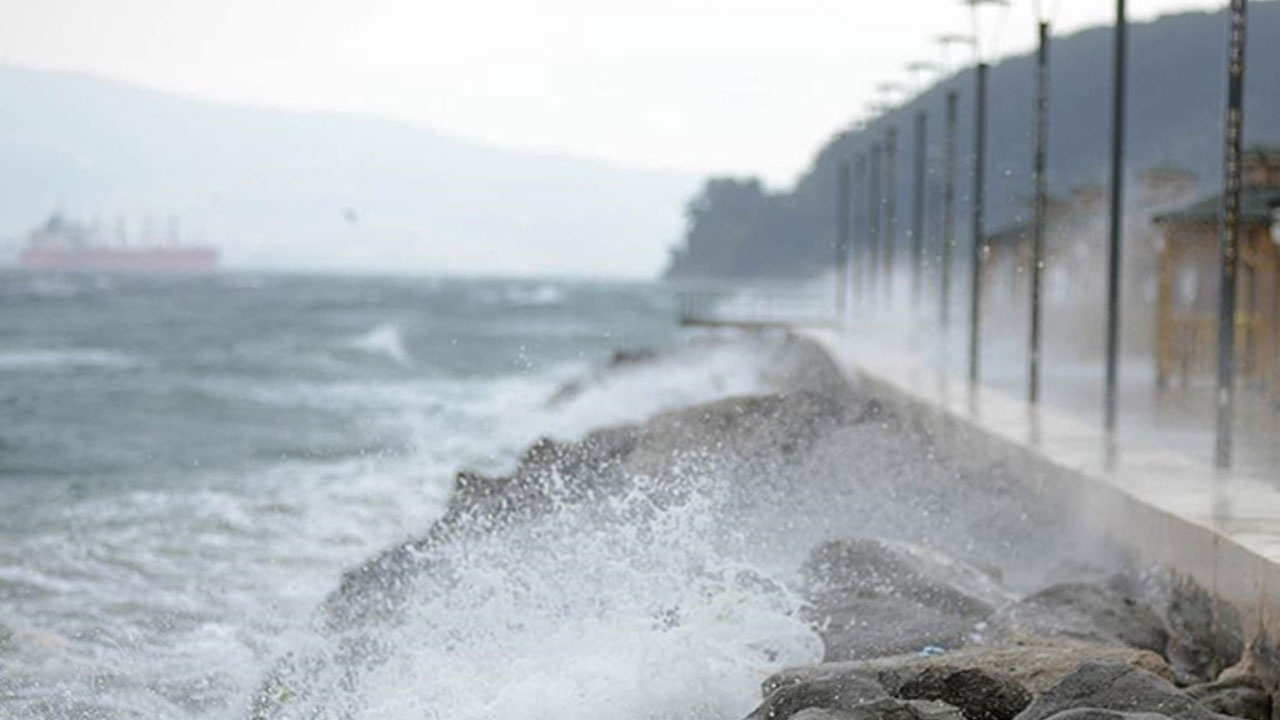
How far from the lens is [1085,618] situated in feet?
35.2

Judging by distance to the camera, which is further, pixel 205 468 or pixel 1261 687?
pixel 205 468

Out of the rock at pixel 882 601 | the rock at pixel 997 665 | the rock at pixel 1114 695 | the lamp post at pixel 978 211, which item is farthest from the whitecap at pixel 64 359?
the rock at pixel 1114 695

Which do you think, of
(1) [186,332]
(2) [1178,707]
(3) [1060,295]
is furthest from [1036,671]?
(1) [186,332]

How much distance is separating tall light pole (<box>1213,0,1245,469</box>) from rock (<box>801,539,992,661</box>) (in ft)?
11.4

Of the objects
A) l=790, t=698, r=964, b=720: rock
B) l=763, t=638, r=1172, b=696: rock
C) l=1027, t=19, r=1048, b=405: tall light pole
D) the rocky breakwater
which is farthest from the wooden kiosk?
l=790, t=698, r=964, b=720: rock

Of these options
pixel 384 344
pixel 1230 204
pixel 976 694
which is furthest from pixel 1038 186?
pixel 384 344

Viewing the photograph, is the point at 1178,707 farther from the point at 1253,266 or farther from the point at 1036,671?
the point at 1253,266

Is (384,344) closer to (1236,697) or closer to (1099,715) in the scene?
(1236,697)

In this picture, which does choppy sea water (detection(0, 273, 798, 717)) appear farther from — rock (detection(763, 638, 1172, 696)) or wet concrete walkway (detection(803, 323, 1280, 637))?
wet concrete walkway (detection(803, 323, 1280, 637))

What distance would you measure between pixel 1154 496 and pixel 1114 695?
5.17m

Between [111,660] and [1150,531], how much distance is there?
246 inches

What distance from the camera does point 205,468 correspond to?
2834cm

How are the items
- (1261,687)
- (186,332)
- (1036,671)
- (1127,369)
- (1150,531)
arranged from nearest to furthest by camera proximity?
(1036,671) → (1261,687) → (1150,531) → (1127,369) → (186,332)

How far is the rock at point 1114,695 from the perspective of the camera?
7.78 meters
